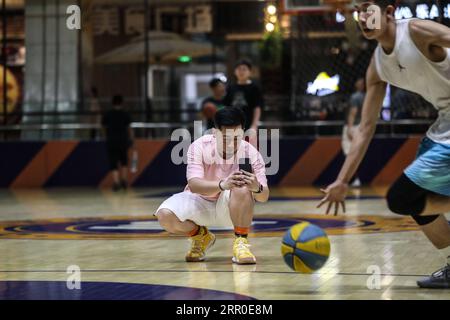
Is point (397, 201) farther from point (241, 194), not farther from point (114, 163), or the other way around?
point (114, 163)

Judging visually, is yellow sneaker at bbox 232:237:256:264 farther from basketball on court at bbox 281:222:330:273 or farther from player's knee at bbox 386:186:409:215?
player's knee at bbox 386:186:409:215

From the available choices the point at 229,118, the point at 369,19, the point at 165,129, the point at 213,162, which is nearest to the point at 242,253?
the point at 213,162

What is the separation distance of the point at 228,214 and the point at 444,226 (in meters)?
1.71

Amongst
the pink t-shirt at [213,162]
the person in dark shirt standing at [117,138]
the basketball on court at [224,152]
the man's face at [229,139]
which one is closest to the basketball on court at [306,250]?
the basketball on court at [224,152]

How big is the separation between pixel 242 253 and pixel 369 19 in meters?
2.08

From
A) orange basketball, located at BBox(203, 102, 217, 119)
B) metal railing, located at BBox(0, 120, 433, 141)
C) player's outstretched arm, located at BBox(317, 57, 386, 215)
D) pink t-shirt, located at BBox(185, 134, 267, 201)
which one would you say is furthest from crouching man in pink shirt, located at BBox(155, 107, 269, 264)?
metal railing, located at BBox(0, 120, 433, 141)

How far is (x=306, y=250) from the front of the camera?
5.54 meters

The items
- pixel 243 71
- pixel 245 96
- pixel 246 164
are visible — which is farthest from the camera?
pixel 245 96

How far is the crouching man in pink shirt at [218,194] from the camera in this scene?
664 cm

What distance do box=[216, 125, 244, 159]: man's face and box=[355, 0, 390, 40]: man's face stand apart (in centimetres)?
152

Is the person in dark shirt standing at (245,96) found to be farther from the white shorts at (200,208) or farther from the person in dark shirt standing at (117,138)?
the white shorts at (200,208)

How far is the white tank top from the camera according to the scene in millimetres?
5387

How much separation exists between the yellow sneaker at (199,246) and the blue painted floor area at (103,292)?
122 cm
